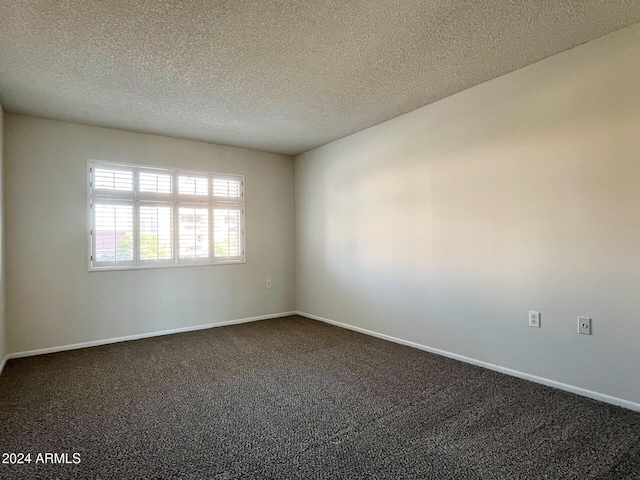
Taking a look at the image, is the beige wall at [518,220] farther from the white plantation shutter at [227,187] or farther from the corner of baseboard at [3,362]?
the corner of baseboard at [3,362]

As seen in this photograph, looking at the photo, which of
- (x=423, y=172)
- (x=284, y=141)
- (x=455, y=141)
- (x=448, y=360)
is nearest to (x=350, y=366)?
(x=448, y=360)

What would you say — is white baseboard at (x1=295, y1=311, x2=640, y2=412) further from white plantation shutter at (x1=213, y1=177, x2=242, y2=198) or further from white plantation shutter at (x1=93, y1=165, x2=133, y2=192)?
white plantation shutter at (x1=93, y1=165, x2=133, y2=192)

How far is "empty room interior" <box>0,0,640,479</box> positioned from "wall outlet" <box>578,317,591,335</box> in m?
0.02

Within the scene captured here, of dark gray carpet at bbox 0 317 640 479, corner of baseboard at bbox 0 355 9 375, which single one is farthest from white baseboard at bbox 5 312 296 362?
dark gray carpet at bbox 0 317 640 479

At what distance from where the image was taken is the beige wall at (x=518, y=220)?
2418 mm

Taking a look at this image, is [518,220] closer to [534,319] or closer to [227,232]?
[534,319]

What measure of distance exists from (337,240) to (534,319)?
264cm

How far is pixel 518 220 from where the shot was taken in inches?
116

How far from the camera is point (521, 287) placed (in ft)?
9.61

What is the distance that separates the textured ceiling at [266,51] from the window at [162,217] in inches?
32.4

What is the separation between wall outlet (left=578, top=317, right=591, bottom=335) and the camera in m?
2.55

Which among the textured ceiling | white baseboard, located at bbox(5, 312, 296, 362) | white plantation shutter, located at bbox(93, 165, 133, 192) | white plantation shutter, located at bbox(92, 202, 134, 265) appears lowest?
white baseboard, located at bbox(5, 312, 296, 362)

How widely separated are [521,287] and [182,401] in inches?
112

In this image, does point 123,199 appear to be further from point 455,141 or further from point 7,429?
point 455,141
